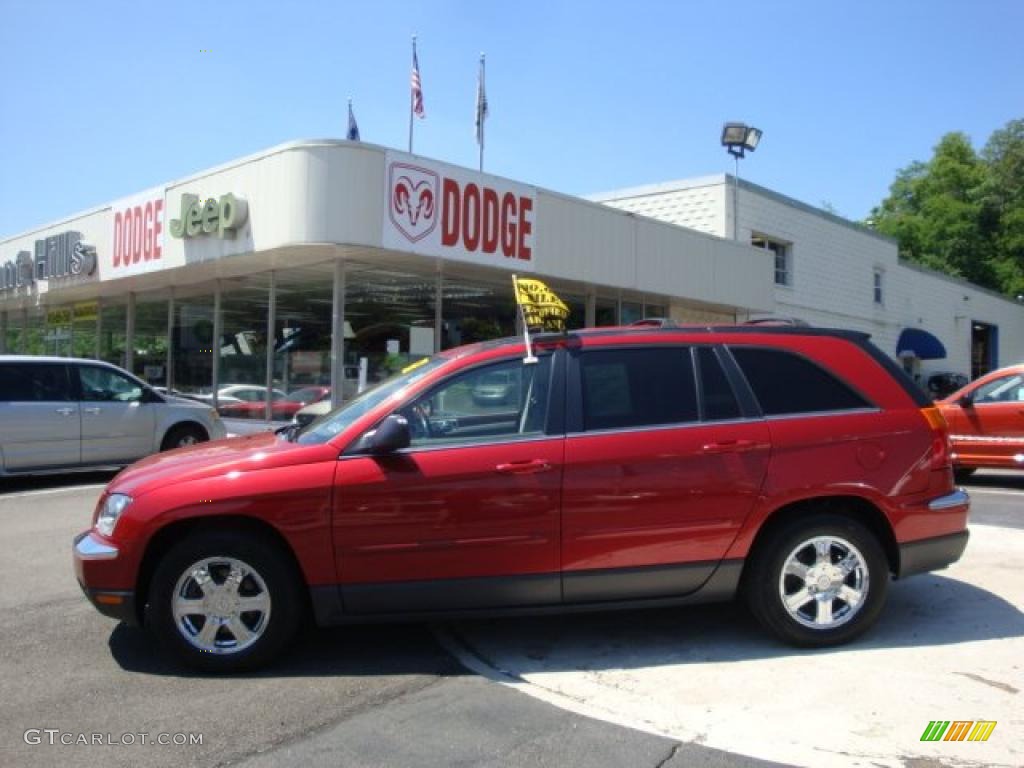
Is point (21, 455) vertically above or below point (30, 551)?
above

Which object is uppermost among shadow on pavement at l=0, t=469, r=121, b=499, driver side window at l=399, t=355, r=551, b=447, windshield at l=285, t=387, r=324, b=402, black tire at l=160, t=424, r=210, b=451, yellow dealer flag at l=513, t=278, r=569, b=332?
yellow dealer flag at l=513, t=278, r=569, b=332

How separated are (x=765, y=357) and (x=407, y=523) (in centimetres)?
226

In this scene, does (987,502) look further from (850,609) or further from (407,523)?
(407,523)

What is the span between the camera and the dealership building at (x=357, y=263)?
12367 mm

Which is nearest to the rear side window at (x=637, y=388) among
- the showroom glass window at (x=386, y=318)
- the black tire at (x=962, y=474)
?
the black tire at (x=962, y=474)

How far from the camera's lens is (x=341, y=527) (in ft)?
14.1

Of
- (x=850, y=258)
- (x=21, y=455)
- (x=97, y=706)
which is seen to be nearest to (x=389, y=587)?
(x=97, y=706)

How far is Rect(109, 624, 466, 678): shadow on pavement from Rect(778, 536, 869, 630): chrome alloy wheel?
1.86m

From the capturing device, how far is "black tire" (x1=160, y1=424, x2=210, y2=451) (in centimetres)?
1157

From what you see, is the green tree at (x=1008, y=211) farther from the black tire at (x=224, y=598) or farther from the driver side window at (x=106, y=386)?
the black tire at (x=224, y=598)

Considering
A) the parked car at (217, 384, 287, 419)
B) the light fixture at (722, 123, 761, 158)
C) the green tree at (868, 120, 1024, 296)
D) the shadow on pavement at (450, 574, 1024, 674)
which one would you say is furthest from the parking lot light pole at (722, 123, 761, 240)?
the green tree at (868, 120, 1024, 296)

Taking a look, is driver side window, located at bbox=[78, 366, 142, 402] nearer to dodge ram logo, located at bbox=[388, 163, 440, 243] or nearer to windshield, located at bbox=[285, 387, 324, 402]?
windshield, located at bbox=[285, 387, 324, 402]

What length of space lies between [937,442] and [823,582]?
1.08m

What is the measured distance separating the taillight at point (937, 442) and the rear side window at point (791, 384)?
372 millimetres
